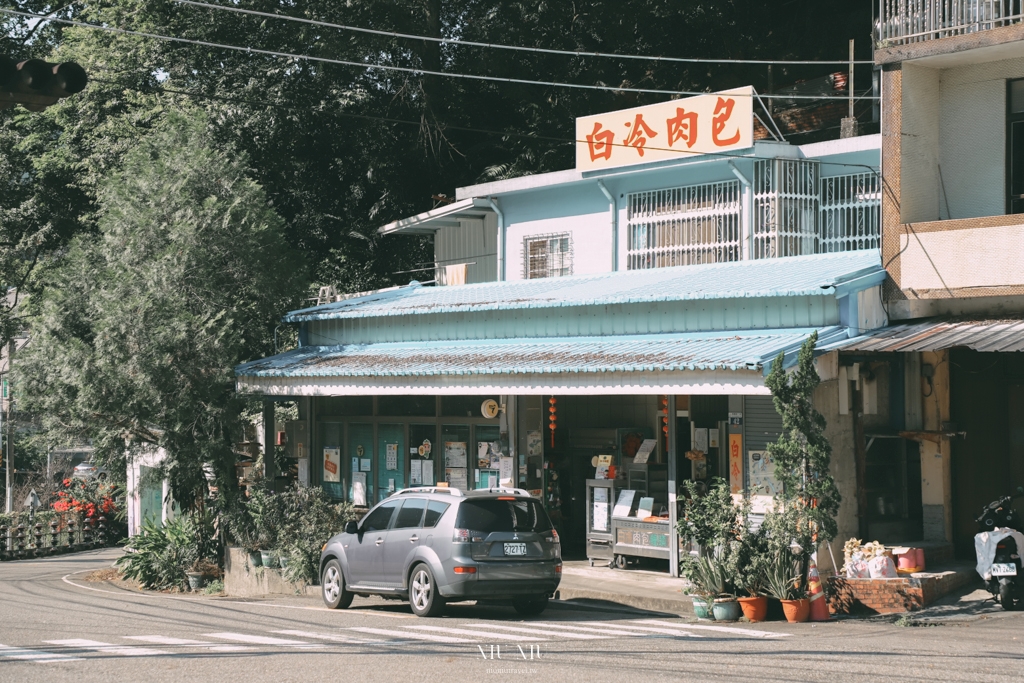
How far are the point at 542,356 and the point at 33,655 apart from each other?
9.45 m

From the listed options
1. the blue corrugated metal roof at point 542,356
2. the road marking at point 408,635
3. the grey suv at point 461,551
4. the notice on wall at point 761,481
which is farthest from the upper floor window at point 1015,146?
the road marking at point 408,635

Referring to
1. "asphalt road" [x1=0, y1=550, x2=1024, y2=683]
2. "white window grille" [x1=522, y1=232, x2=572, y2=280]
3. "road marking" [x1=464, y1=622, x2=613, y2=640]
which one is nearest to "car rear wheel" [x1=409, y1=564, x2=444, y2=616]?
"asphalt road" [x1=0, y1=550, x2=1024, y2=683]

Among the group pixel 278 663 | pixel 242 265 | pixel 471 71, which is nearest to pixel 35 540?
pixel 242 265

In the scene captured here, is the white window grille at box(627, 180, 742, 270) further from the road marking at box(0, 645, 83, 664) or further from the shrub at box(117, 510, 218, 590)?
the road marking at box(0, 645, 83, 664)

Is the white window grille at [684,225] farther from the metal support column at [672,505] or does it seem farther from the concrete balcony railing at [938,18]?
the metal support column at [672,505]

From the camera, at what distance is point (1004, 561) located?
587 inches

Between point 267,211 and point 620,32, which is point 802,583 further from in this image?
point 620,32

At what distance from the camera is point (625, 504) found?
19.9 metres

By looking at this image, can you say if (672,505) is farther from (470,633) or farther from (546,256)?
(546,256)

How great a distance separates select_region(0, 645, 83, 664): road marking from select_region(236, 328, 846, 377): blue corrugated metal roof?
329 inches

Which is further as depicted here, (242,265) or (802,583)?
(242,265)

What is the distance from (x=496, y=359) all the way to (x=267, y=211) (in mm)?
7390

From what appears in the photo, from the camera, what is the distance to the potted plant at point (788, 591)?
14953 millimetres

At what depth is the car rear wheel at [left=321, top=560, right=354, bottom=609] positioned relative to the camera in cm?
1719
